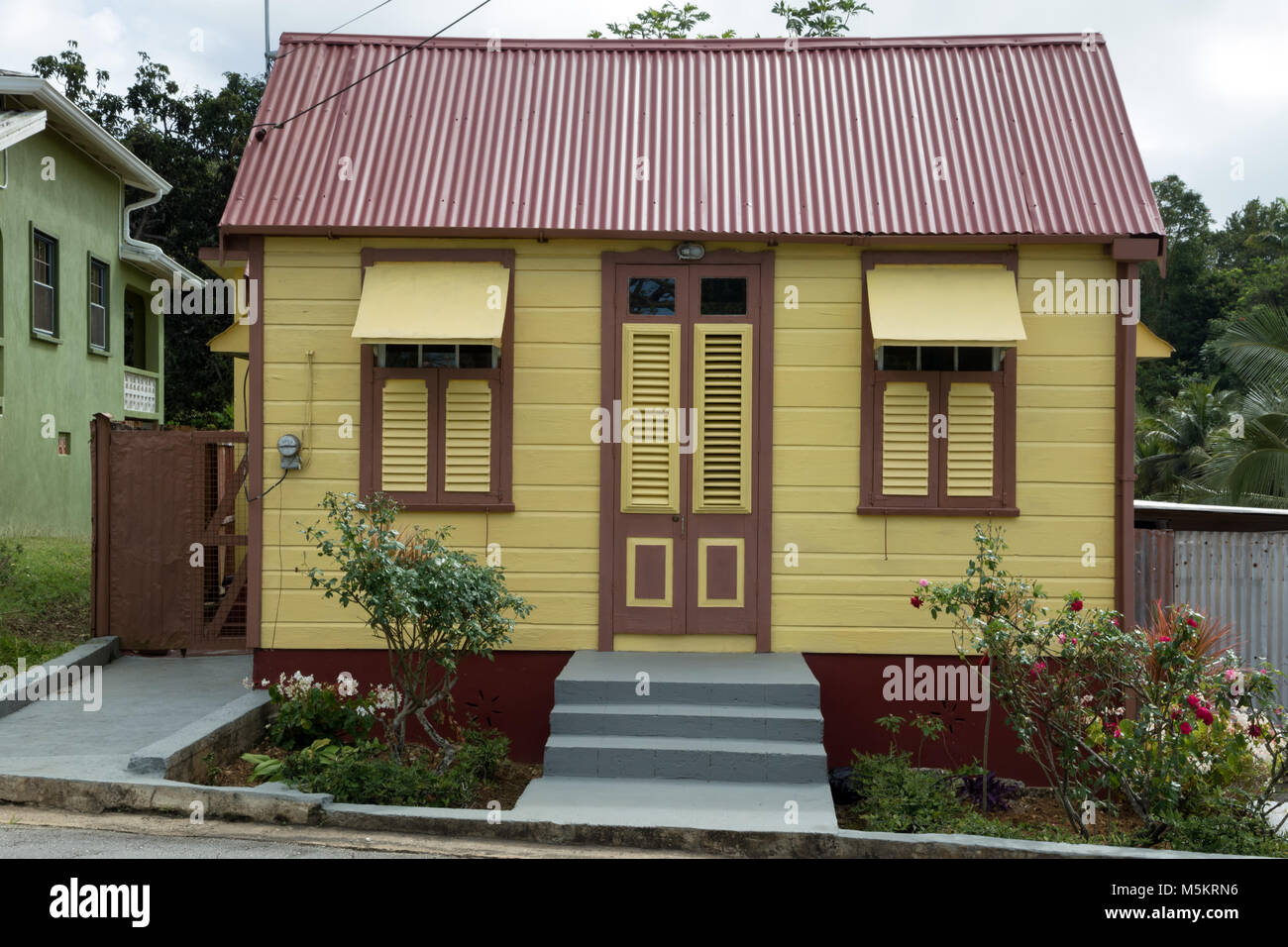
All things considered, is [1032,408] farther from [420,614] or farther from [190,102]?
[190,102]

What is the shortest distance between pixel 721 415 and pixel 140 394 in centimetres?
1733

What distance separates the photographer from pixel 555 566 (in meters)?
8.50

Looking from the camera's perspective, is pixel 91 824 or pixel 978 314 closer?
pixel 91 824

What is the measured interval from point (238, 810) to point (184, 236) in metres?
26.1

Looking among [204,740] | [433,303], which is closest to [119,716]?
[204,740]

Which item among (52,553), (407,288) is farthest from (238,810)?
(52,553)

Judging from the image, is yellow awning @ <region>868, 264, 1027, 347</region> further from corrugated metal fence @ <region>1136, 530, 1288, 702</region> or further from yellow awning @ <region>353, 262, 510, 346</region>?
corrugated metal fence @ <region>1136, 530, 1288, 702</region>

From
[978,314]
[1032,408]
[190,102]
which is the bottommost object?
[1032,408]

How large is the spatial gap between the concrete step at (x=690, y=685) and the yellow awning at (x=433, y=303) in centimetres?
250

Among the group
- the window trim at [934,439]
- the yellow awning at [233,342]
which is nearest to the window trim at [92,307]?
the yellow awning at [233,342]

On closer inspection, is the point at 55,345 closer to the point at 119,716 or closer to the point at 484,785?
the point at 119,716

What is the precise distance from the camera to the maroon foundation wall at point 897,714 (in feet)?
27.5

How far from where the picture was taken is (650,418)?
27.9ft

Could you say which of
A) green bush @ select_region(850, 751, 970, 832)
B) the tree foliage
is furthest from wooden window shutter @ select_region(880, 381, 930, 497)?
the tree foliage
